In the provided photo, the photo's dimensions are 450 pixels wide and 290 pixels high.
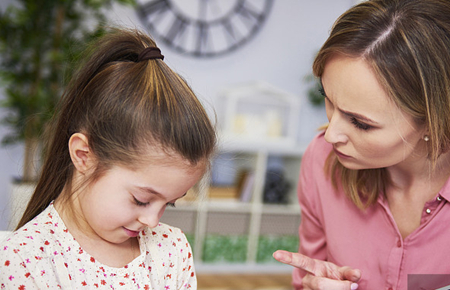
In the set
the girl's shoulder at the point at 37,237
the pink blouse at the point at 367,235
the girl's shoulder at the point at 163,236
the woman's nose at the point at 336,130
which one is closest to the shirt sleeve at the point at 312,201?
the pink blouse at the point at 367,235

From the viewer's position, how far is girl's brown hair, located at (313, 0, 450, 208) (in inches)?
41.8

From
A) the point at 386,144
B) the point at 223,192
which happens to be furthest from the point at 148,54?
the point at 223,192

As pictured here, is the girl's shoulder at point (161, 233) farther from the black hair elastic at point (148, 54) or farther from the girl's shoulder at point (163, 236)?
the black hair elastic at point (148, 54)

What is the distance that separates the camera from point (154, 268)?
1105 mm

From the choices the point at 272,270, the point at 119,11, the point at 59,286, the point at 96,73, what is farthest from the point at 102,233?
the point at 272,270

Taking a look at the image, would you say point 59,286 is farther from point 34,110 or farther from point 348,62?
point 34,110

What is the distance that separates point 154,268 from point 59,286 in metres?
0.23

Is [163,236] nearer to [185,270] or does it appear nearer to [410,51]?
[185,270]

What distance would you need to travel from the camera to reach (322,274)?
1.26m

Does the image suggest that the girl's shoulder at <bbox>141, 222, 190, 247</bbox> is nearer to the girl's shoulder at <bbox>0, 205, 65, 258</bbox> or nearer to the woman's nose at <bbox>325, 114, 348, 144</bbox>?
the girl's shoulder at <bbox>0, 205, 65, 258</bbox>

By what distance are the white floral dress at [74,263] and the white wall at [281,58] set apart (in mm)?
2262

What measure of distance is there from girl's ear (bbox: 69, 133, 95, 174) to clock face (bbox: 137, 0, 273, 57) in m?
2.34

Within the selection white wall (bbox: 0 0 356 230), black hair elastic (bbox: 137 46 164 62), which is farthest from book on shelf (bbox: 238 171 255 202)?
black hair elastic (bbox: 137 46 164 62)

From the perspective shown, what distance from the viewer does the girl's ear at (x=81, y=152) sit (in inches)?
38.6
